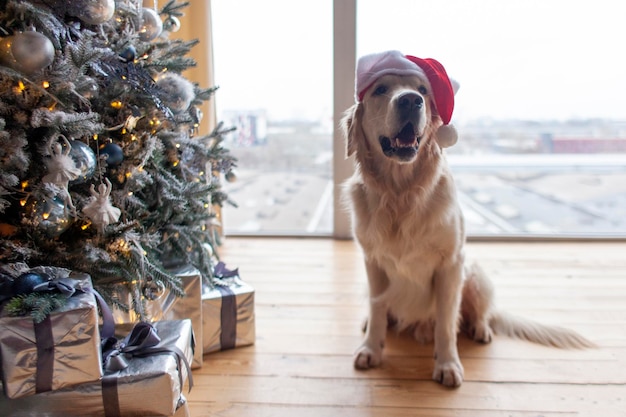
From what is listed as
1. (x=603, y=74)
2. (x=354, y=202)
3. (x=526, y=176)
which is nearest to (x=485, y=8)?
(x=603, y=74)

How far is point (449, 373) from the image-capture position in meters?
1.56

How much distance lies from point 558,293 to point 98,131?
85.0 inches

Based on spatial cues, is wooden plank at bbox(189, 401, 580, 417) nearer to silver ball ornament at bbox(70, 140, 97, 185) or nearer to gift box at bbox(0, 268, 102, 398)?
gift box at bbox(0, 268, 102, 398)

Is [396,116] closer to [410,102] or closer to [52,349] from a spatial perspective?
[410,102]

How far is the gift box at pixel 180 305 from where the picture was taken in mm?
1472

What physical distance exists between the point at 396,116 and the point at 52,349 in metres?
1.11

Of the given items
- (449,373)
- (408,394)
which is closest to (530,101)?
(449,373)

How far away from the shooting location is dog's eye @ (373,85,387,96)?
60.6 inches

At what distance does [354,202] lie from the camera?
1.72 m

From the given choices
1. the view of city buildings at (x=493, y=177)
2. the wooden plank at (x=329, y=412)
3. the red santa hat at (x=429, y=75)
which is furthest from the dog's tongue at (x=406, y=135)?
the view of city buildings at (x=493, y=177)

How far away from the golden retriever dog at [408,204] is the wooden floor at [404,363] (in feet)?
0.29

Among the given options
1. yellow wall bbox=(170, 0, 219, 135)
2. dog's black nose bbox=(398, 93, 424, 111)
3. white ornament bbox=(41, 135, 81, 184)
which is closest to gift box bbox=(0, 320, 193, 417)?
white ornament bbox=(41, 135, 81, 184)

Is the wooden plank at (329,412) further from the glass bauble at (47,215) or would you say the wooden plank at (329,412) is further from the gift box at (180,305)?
the glass bauble at (47,215)

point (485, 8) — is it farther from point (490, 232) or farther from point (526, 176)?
point (490, 232)
